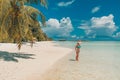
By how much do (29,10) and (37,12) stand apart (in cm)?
104

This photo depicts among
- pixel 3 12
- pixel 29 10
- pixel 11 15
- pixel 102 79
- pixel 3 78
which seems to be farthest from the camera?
pixel 29 10

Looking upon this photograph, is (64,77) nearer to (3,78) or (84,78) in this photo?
(84,78)

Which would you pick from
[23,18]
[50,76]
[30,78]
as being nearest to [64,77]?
[50,76]

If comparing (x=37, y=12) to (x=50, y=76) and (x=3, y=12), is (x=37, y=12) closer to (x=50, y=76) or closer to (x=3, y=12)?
(x=3, y=12)

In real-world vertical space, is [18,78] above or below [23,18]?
below

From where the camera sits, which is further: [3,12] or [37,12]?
[37,12]

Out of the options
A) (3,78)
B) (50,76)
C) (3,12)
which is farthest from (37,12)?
(3,78)

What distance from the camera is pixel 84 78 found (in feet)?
32.7

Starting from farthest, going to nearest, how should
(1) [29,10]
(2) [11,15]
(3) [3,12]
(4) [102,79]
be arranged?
(1) [29,10]
(2) [11,15]
(3) [3,12]
(4) [102,79]

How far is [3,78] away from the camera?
8734 mm

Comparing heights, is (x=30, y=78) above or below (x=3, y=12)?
below

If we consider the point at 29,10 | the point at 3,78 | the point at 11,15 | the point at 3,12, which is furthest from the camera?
the point at 29,10

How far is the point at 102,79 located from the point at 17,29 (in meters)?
6.41

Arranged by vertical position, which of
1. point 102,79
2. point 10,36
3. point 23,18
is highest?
point 23,18
